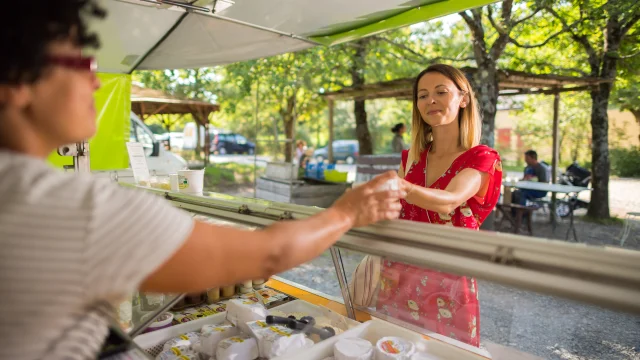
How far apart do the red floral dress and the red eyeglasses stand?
44.1 inches

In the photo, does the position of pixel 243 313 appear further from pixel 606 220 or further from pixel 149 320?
pixel 606 220

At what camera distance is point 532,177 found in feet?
33.2

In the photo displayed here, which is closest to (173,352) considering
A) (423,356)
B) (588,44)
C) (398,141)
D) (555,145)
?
(423,356)

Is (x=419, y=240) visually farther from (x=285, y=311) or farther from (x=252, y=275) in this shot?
(x=285, y=311)

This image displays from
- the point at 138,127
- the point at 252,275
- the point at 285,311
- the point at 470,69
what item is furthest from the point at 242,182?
the point at 252,275

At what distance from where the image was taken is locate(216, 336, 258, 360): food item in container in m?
1.63

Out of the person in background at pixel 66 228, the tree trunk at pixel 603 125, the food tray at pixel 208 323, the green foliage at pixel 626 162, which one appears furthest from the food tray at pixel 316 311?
the green foliage at pixel 626 162

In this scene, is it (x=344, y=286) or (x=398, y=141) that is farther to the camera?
(x=398, y=141)

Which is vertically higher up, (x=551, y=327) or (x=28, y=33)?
(x=28, y=33)

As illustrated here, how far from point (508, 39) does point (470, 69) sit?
0.87 m

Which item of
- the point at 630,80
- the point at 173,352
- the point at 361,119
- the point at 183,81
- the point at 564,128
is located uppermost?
the point at 183,81

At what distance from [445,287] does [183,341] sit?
44.8 inches

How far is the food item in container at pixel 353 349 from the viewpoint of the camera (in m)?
1.53

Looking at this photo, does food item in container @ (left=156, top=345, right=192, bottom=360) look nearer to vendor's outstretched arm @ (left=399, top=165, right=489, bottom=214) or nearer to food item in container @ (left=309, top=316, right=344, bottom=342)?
food item in container @ (left=309, top=316, right=344, bottom=342)
